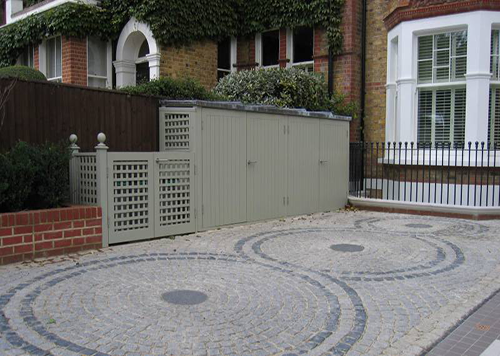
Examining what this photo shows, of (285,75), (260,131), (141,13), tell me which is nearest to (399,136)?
(285,75)

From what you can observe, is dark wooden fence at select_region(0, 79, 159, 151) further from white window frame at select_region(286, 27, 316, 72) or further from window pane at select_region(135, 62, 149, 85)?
white window frame at select_region(286, 27, 316, 72)

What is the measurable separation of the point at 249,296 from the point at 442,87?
29.4 feet

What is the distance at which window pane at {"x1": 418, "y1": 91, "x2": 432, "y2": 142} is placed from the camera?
470 inches

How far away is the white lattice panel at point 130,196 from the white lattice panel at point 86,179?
0.23 m

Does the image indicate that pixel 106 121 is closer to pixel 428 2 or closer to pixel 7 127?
pixel 7 127

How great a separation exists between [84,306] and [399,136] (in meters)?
9.75

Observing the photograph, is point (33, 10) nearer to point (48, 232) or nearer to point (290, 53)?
point (290, 53)

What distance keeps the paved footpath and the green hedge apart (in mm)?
822

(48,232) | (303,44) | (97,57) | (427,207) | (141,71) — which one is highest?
(303,44)

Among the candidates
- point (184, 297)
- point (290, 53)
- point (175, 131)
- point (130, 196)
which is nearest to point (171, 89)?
point (175, 131)

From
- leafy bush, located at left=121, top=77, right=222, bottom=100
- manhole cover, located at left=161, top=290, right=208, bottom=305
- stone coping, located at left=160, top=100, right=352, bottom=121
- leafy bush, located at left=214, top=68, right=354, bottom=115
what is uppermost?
leafy bush, located at left=214, top=68, right=354, bottom=115

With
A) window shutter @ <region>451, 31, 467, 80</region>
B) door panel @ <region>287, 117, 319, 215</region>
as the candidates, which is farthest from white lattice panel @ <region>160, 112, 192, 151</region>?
window shutter @ <region>451, 31, 467, 80</region>

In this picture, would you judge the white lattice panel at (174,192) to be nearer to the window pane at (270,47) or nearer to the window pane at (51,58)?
the window pane at (270,47)

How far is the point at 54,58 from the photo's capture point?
1494 centimetres
